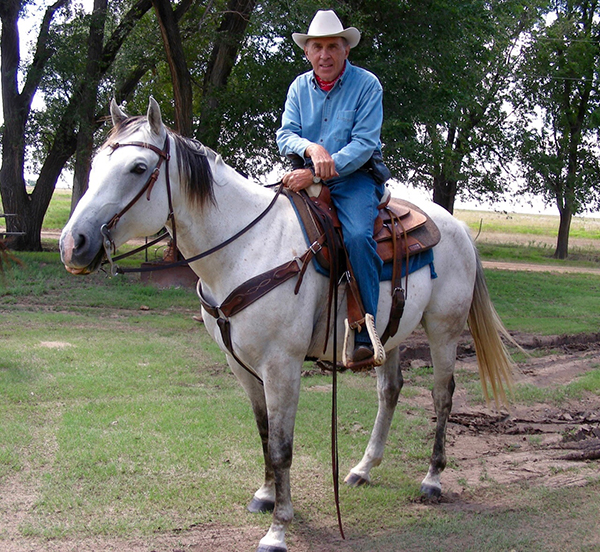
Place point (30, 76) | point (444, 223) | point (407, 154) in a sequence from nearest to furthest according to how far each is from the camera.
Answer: point (444, 223) → point (407, 154) → point (30, 76)

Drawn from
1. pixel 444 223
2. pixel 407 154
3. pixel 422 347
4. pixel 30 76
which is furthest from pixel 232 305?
pixel 30 76

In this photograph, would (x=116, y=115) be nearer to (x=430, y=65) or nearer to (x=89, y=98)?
(x=430, y=65)

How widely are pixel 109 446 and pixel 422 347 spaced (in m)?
5.04

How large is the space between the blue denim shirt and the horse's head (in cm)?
98

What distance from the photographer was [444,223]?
4758 mm

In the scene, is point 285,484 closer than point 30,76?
Yes

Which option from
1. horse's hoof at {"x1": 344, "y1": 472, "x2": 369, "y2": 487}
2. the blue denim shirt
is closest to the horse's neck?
the blue denim shirt

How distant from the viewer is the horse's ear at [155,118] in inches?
121

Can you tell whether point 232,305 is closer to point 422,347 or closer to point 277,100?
point 422,347

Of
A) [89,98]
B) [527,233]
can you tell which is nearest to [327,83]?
[89,98]

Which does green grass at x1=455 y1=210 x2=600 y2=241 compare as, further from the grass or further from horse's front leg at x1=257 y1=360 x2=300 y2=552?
horse's front leg at x1=257 y1=360 x2=300 y2=552

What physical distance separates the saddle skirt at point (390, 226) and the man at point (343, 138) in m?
0.08

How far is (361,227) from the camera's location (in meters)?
3.72

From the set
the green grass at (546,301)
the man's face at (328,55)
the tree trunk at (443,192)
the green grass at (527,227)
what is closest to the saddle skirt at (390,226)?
the man's face at (328,55)
